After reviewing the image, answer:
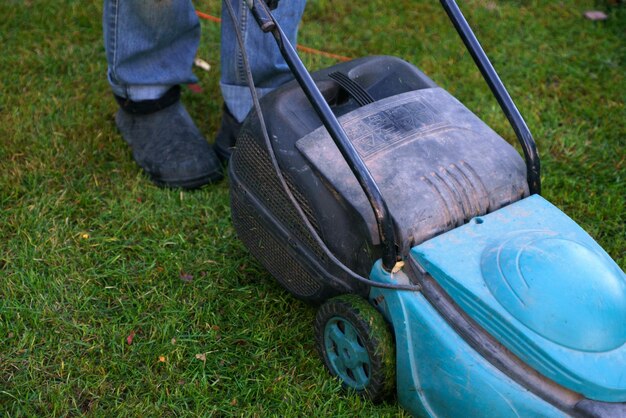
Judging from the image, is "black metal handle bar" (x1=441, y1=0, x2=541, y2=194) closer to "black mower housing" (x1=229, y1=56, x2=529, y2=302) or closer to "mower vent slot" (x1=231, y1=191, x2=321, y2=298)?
"black mower housing" (x1=229, y1=56, x2=529, y2=302)

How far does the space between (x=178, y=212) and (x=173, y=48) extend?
47cm

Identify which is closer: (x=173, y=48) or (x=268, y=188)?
(x=268, y=188)

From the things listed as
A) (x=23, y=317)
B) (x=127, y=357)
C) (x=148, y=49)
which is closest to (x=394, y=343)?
(x=127, y=357)

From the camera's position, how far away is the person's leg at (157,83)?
2.02 m

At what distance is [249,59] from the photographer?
200 cm

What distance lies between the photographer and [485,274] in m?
1.33

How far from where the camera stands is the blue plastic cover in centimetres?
124

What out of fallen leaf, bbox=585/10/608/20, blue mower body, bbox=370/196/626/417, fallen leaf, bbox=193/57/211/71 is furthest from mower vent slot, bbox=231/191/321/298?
fallen leaf, bbox=585/10/608/20

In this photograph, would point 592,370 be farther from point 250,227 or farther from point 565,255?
point 250,227

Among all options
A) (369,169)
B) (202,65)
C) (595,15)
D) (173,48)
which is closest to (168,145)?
(173,48)

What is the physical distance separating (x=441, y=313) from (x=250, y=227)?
0.55m

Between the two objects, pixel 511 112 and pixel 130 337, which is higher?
pixel 511 112

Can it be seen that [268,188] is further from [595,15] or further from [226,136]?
[595,15]

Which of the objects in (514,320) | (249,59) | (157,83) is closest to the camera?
(514,320)
